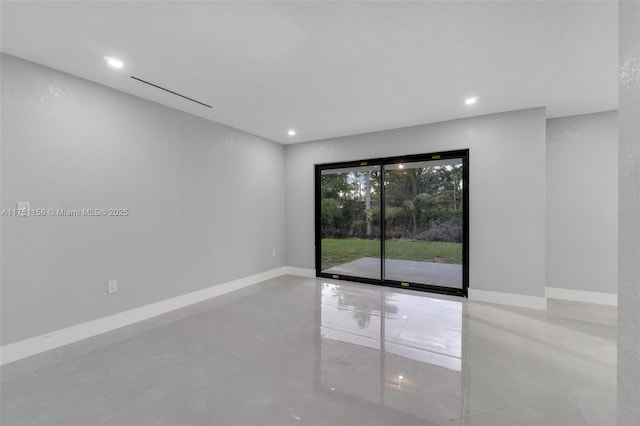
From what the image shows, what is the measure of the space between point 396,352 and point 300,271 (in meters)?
3.20

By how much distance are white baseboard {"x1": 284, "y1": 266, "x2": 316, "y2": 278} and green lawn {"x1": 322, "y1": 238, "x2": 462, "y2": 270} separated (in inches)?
10.6

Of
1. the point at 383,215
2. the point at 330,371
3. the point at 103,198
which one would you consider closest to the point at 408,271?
the point at 383,215

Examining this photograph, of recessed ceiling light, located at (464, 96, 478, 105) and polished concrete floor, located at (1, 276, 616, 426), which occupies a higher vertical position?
recessed ceiling light, located at (464, 96, 478, 105)

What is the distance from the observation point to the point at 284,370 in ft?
7.39

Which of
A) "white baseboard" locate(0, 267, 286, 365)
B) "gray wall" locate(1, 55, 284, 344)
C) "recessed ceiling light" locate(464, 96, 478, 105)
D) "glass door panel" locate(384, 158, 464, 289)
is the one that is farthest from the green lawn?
"recessed ceiling light" locate(464, 96, 478, 105)

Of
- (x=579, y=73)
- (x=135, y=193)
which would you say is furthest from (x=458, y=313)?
(x=135, y=193)

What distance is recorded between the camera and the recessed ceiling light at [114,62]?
2.49m

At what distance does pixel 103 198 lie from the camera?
301 cm

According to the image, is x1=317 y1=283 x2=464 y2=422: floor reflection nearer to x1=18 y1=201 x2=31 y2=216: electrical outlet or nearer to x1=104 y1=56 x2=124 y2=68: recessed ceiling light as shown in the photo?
x1=18 y1=201 x2=31 y2=216: electrical outlet

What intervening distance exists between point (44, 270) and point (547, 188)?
6405 mm

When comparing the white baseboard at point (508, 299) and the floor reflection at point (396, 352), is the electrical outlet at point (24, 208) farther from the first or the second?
the white baseboard at point (508, 299)

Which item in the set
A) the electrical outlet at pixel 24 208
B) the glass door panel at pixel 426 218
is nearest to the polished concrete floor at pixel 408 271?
the glass door panel at pixel 426 218

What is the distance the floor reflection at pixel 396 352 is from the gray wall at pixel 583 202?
1.88 metres

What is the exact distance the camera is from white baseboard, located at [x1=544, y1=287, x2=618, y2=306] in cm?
388
